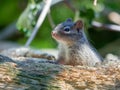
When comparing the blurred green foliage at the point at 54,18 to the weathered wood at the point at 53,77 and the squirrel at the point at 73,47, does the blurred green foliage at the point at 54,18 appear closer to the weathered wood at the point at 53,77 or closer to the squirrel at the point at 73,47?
the squirrel at the point at 73,47

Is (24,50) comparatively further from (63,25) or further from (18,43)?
(18,43)

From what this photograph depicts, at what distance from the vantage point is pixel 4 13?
11.4 metres

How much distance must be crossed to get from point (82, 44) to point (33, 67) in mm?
1307

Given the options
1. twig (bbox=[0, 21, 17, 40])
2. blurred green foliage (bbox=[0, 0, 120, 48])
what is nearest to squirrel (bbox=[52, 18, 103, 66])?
blurred green foliage (bbox=[0, 0, 120, 48])

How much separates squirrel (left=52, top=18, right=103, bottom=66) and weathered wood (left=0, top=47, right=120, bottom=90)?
29.9 inches

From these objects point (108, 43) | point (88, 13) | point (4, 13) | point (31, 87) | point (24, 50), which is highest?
point (4, 13)

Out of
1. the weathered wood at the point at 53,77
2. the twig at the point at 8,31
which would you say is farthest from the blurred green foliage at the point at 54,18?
the weathered wood at the point at 53,77

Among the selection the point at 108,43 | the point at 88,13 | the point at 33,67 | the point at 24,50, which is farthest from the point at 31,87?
the point at 108,43

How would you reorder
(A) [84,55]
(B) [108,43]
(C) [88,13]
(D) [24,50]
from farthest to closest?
(B) [108,43], (C) [88,13], (D) [24,50], (A) [84,55]

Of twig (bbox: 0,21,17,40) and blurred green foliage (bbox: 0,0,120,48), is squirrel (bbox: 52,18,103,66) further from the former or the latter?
twig (bbox: 0,21,17,40)

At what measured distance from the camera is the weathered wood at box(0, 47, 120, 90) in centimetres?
405

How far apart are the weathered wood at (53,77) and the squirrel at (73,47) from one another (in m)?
0.76

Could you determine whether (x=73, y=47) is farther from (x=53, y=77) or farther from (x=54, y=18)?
(x=54, y=18)

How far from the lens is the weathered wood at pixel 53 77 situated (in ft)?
13.3
